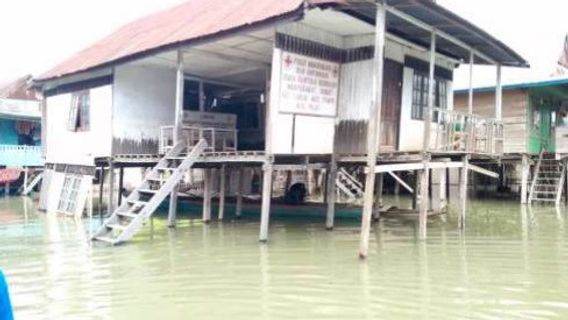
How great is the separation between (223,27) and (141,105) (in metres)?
5.30

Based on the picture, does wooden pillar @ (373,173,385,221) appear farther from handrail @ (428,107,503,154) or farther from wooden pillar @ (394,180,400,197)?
wooden pillar @ (394,180,400,197)

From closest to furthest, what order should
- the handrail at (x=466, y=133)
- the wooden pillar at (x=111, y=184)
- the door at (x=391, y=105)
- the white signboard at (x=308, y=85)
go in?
the white signboard at (x=308, y=85)
the handrail at (x=466, y=133)
the door at (x=391, y=105)
the wooden pillar at (x=111, y=184)

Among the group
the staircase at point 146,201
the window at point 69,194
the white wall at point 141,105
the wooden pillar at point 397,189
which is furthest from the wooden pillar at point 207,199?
the wooden pillar at point 397,189

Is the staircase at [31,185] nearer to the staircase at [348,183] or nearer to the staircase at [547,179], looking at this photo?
the staircase at [348,183]

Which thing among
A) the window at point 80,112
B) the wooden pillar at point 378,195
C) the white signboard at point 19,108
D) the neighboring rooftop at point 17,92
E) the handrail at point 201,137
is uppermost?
the neighboring rooftop at point 17,92

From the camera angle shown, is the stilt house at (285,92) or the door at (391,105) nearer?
the stilt house at (285,92)

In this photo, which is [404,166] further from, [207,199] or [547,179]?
[547,179]

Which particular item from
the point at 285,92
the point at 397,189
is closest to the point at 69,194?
the point at 285,92

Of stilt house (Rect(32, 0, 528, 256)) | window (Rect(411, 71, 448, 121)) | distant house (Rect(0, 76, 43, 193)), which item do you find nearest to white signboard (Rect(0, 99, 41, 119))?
distant house (Rect(0, 76, 43, 193))

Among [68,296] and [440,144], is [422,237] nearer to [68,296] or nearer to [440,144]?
[440,144]

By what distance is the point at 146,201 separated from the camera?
12078 millimetres

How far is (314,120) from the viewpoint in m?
11.9

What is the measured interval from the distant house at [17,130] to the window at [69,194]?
31.5 ft

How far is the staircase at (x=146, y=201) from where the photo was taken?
1109 cm
